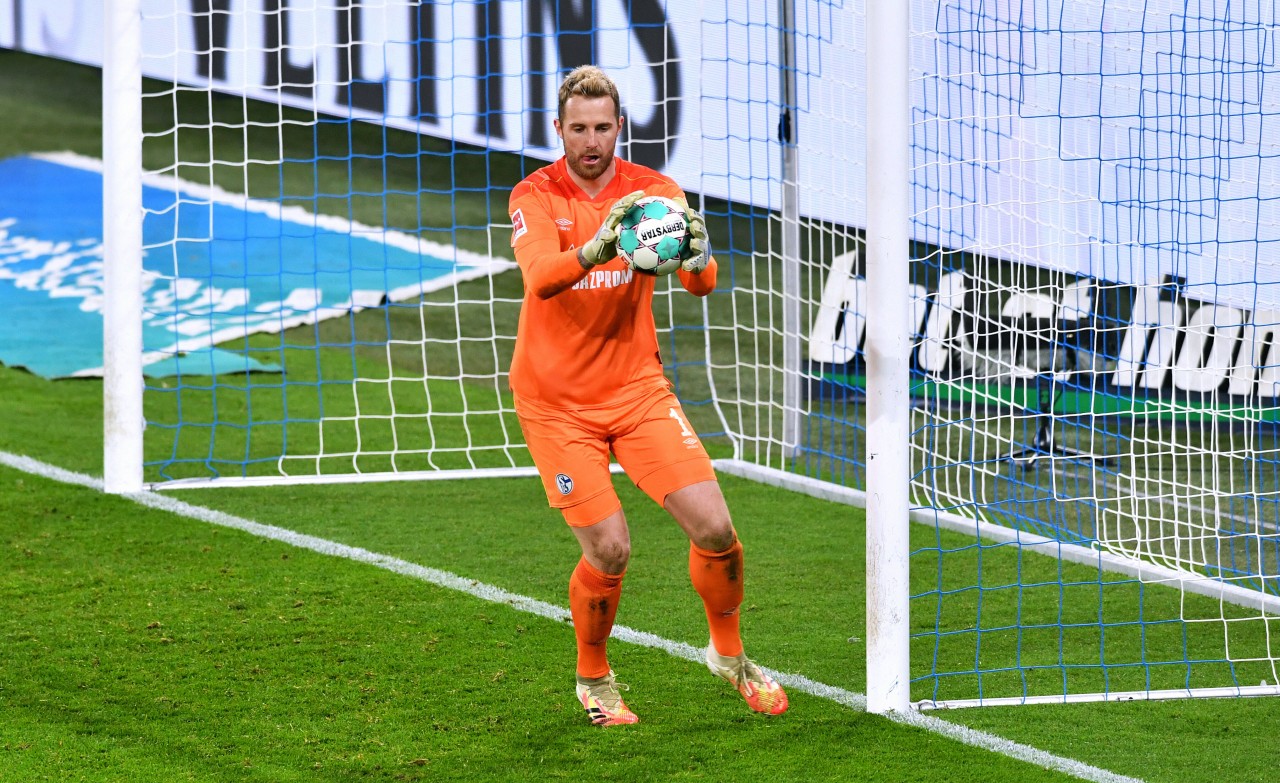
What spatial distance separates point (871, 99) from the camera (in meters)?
4.09

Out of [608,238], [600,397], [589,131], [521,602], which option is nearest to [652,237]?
[608,238]

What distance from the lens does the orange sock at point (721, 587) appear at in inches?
159

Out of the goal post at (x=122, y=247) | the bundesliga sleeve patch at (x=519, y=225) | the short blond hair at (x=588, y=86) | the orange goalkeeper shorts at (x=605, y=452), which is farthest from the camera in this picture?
the goal post at (x=122, y=247)

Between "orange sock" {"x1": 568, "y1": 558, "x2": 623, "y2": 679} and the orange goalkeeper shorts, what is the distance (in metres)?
0.17

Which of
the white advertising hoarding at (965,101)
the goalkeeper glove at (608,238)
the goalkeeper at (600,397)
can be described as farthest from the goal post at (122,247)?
the goalkeeper glove at (608,238)

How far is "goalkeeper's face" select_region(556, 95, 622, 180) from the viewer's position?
3773 millimetres

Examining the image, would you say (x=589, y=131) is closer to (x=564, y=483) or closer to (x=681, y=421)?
(x=681, y=421)

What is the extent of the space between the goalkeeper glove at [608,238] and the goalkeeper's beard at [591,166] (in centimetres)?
38

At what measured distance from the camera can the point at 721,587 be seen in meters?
4.08

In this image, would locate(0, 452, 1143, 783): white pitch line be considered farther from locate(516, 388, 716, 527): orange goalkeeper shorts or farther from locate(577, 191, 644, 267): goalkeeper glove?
locate(577, 191, 644, 267): goalkeeper glove

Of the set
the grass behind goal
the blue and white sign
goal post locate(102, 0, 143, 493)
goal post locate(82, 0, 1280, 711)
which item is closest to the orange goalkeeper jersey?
goal post locate(82, 0, 1280, 711)

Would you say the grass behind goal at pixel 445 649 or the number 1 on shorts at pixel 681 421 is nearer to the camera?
the grass behind goal at pixel 445 649

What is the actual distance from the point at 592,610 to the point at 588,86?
56.2 inches

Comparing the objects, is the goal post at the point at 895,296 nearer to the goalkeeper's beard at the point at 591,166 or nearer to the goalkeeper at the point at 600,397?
the goalkeeper at the point at 600,397
